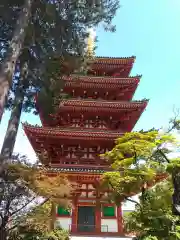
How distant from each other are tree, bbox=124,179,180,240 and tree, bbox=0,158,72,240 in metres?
2.71

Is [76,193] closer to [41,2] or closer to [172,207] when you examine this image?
[172,207]

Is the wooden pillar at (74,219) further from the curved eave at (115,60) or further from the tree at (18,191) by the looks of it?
the curved eave at (115,60)

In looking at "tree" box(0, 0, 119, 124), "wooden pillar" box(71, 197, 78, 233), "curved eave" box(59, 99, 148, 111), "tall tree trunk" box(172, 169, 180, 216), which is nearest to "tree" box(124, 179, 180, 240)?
"tall tree trunk" box(172, 169, 180, 216)

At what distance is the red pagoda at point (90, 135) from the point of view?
33.9ft

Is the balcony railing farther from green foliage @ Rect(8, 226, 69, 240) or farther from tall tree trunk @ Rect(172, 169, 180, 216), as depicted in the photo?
tall tree trunk @ Rect(172, 169, 180, 216)

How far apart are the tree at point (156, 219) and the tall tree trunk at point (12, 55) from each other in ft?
17.5

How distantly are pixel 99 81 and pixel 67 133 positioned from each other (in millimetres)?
4826

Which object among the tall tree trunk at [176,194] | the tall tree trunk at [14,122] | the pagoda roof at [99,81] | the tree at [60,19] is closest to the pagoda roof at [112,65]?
the pagoda roof at [99,81]

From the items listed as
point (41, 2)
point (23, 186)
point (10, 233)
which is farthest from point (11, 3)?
point (10, 233)

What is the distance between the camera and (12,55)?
24.3ft

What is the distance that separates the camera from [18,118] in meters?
8.85

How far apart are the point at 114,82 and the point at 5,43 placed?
24.7 ft

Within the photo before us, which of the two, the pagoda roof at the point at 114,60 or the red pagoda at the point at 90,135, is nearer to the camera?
the red pagoda at the point at 90,135

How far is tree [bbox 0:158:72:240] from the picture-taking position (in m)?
6.49
